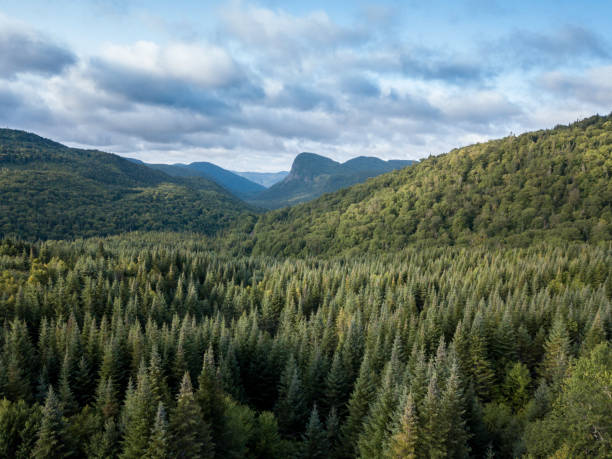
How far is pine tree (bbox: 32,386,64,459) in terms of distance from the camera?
99.8 feet

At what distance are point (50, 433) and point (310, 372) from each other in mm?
38485

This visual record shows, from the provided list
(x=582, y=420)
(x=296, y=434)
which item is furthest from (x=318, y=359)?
(x=582, y=420)

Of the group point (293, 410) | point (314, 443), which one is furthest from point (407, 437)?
point (293, 410)

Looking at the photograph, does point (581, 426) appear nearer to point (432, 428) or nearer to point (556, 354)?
point (432, 428)

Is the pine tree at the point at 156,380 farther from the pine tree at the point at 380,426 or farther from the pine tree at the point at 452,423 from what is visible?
the pine tree at the point at 452,423

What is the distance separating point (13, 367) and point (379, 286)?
98.7m

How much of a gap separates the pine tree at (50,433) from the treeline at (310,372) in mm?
158

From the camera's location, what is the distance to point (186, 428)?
30.8 m

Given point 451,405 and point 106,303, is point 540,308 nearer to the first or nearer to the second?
point 451,405

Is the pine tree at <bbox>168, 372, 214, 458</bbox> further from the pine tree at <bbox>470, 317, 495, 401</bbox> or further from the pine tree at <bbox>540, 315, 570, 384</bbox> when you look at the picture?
the pine tree at <bbox>540, 315, 570, 384</bbox>

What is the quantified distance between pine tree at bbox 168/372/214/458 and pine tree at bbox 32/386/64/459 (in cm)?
1013

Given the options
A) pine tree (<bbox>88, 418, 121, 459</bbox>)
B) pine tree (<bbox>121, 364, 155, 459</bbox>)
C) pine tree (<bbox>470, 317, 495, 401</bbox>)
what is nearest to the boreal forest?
pine tree (<bbox>121, 364, 155, 459</bbox>)

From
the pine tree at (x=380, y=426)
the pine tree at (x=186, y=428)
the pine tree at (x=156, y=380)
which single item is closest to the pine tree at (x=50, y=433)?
the pine tree at (x=156, y=380)

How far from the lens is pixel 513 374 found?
198ft
